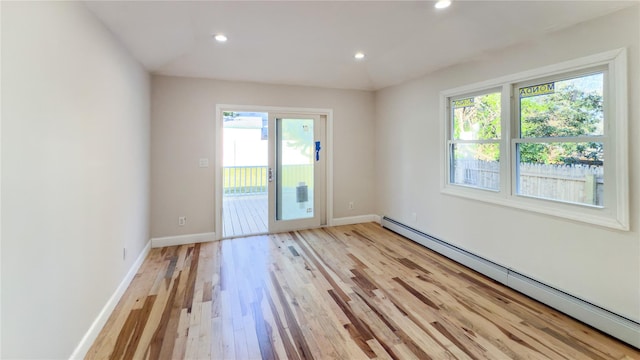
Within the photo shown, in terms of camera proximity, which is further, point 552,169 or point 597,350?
point 552,169

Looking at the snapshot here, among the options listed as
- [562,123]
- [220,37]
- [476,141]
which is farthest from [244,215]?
[562,123]

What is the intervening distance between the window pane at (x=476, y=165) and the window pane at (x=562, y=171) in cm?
28

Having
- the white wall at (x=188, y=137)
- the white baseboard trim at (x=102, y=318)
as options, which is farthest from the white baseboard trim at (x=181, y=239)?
the white baseboard trim at (x=102, y=318)

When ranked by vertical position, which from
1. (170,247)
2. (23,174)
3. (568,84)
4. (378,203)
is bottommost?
(170,247)

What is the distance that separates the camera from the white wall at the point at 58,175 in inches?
49.7

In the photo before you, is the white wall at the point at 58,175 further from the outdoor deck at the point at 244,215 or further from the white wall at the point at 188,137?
the outdoor deck at the point at 244,215

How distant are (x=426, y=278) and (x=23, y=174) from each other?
3.27 metres

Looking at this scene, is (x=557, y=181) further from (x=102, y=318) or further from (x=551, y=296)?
(x=102, y=318)

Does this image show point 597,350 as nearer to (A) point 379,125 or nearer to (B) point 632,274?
(B) point 632,274

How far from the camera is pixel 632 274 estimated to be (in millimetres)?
2068

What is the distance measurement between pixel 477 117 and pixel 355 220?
2680mm

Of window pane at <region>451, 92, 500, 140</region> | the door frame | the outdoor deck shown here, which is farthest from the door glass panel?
window pane at <region>451, 92, 500, 140</region>

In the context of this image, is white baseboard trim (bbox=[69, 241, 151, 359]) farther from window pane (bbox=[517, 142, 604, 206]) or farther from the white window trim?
window pane (bbox=[517, 142, 604, 206])

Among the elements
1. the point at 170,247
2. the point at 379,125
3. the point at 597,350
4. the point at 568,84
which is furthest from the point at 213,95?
the point at 597,350
